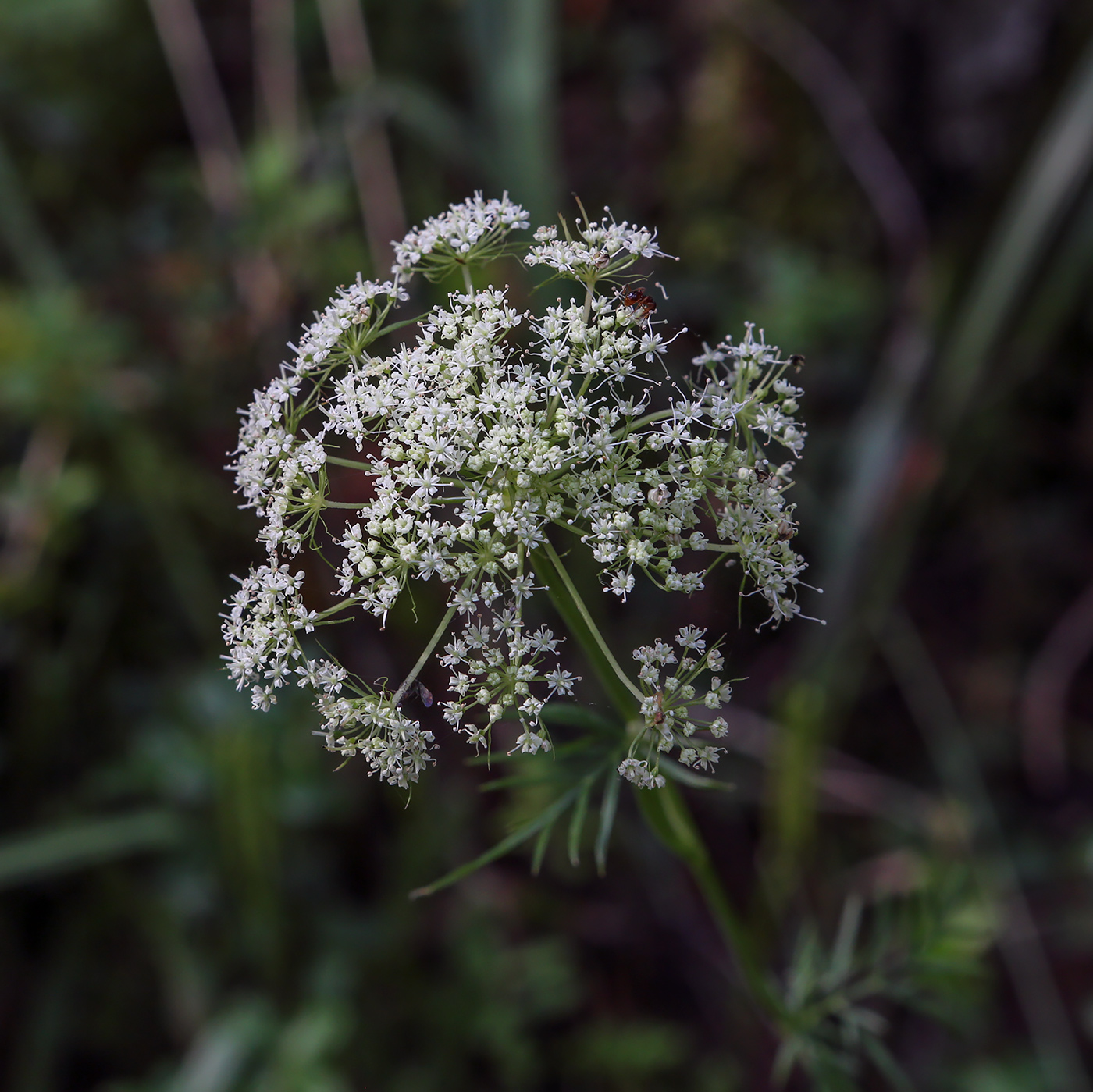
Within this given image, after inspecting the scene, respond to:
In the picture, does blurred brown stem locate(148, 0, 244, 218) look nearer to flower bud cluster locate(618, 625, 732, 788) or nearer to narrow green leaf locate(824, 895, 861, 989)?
flower bud cluster locate(618, 625, 732, 788)

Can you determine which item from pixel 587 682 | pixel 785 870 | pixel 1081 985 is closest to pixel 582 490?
pixel 587 682

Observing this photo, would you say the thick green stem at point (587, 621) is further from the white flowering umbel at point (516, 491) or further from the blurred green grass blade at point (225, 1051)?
the blurred green grass blade at point (225, 1051)

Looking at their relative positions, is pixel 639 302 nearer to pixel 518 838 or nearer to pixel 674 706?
pixel 674 706

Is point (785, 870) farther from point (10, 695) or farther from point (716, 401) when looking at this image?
point (10, 695)

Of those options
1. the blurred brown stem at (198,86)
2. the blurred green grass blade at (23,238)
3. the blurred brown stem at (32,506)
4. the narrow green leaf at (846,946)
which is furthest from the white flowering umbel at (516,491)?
the blurred brown stem at (198,86)

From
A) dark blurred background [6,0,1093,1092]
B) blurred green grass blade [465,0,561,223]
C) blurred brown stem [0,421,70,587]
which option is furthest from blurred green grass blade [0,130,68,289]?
blurred green grass blade [465,0,561,223]

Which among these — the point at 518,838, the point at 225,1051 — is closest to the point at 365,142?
the point at 518,838
